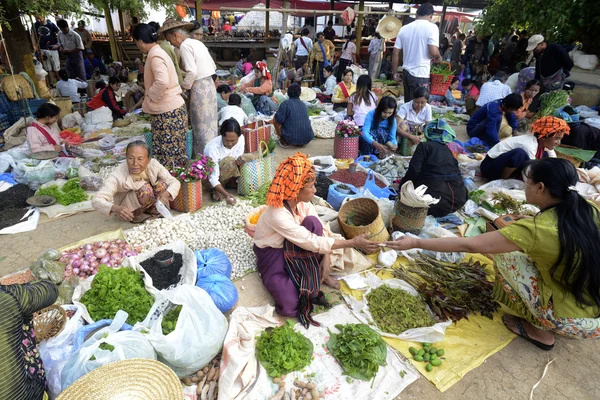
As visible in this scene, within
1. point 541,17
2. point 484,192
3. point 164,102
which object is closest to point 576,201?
point 484,192

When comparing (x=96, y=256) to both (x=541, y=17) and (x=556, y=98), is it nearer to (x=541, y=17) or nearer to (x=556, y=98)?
(x=556, y=98)

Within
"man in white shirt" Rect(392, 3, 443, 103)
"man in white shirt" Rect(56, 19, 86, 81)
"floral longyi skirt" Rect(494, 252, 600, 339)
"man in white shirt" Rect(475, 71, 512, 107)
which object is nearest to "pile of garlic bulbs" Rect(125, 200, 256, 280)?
"floral longyi skirt" Rect(494, 252, 600, 339)

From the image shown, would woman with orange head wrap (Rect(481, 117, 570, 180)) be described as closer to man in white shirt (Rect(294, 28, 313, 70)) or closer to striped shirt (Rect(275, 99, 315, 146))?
striped shirt (Rect(275, 99, 315, 146))

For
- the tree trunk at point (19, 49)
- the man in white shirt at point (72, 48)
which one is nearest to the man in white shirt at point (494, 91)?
the tree trunk at point (19, 49)

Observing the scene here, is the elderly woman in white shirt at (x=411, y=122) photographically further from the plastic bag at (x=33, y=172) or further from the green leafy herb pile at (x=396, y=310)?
the plastic bag at (x=33, y=172)

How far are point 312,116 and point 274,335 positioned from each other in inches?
233

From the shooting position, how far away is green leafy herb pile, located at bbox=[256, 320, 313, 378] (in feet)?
7.03

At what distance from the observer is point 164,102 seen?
4.09m

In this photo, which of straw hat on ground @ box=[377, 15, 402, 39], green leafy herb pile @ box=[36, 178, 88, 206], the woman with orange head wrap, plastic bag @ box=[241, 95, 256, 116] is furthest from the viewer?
straw hat on ground @ box=[377, 15, 402, 39]

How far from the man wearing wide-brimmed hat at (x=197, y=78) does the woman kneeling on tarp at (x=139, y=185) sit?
1.47 m

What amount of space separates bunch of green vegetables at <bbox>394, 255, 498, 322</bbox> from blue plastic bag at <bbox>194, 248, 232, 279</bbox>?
4.67 ft

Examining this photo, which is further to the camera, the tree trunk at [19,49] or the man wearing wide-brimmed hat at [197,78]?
the tree trunk at [19,49]

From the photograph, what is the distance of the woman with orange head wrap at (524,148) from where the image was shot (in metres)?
3.94

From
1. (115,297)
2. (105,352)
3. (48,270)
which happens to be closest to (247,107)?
(48,270)
